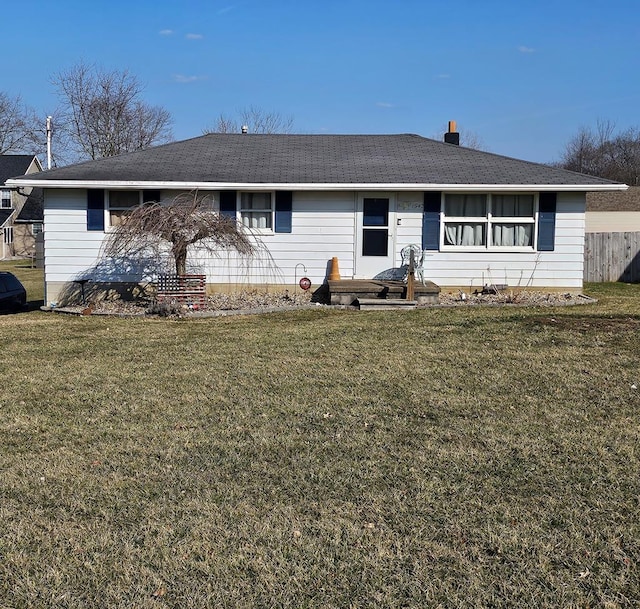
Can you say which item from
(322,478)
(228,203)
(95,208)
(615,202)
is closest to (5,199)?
(95,208)

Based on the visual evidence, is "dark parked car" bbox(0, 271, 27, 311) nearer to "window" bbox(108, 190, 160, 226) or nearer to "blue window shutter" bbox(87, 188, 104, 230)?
"blue window shutter" bbox(87, 188, 104, 230)

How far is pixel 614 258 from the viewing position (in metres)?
19.4

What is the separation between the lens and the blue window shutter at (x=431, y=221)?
13289 mm

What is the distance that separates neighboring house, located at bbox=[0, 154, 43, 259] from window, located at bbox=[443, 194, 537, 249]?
3147 centimetres

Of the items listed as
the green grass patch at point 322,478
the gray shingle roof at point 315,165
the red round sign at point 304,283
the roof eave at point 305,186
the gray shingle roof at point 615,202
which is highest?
the gray shingle roof at point 615,202

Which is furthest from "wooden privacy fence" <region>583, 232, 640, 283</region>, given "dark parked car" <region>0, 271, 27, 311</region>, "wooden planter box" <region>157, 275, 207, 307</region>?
"dark parked car" <region>0, 271, 27, 311</region>

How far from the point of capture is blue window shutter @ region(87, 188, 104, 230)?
43.2 feet

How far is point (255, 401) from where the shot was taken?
225 inches

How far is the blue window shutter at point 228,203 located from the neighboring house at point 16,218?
28688mm

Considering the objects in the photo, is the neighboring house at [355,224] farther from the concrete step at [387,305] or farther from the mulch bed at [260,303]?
the concrete step at [387,305]

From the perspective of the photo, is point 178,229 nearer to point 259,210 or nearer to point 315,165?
point 259,210

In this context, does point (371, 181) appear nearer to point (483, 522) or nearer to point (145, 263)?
point (145, 263)

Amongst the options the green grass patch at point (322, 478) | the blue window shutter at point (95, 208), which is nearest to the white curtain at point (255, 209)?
the blue window shutter at point (95, 208)

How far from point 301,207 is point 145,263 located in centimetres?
360
